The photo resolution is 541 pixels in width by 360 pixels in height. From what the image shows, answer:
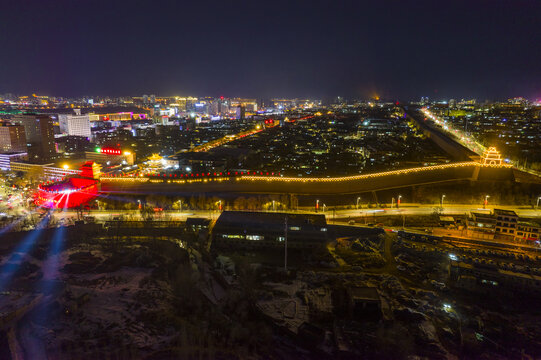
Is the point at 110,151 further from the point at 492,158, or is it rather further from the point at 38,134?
the point at 492,158

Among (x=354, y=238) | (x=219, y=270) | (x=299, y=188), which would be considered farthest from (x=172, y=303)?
(x=299, y=188)

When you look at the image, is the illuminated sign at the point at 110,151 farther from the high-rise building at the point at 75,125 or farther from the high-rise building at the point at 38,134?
the high-rise building at the point at 75,125

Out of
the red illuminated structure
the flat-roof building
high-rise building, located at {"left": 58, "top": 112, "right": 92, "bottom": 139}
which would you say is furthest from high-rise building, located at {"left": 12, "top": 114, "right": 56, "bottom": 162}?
the flat-roof building

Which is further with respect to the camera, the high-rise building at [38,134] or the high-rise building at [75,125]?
the high-rise building at [75,125]

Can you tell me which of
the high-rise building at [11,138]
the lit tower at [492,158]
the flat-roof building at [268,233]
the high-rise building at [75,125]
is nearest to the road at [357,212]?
the flat-roof building at [268,233]

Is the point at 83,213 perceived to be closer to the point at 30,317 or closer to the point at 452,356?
the point at 30,317

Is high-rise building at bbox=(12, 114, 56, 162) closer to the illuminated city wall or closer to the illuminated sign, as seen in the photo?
the illuminated sign
